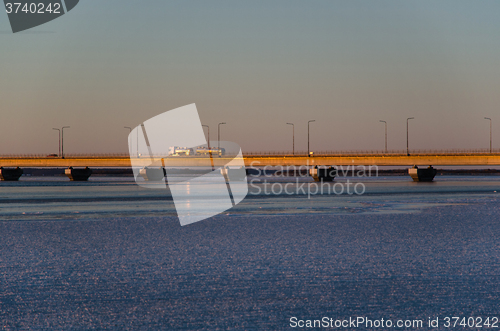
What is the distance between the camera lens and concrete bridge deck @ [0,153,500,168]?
104188 millimetres

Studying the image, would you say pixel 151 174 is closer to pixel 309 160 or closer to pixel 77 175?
pixel 77 175

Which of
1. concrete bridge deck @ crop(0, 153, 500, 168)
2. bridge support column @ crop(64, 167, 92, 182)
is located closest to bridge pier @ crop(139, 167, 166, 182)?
bridge support column @ crop(64, 167, 92, 182)

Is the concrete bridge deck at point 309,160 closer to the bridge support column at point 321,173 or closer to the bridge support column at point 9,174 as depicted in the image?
→ the bridge support column at point 9,174

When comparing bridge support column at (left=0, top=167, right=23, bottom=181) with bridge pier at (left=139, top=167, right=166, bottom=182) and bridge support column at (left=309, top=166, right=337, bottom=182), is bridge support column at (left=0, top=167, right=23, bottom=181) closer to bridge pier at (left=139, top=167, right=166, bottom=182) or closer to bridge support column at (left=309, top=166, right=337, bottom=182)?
bridge pier at (left=139, top=167, right=166, bottom=182)

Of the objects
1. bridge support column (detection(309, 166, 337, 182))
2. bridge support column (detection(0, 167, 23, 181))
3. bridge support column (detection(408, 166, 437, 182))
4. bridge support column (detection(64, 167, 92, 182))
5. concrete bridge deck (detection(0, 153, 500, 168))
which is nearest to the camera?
bridge support column (detection(408, 166, 437, 182))

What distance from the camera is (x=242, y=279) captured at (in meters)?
8.59

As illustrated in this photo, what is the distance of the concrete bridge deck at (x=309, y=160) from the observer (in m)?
104

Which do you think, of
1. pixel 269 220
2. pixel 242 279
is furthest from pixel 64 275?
pixel 269 220

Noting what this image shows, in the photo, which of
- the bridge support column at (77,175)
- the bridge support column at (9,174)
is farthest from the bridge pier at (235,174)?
the bridge support column at (9,174)

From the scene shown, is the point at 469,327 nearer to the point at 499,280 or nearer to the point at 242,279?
the point at 499,280

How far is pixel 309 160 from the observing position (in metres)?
108

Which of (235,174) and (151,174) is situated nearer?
(235,174)

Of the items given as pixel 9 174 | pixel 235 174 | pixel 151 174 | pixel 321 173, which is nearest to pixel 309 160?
pixel 235 174

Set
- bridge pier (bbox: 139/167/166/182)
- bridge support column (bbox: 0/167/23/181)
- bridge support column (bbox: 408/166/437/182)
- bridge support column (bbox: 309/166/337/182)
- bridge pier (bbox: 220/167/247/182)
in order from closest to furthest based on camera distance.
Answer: bridge support column (bbox: 408/166/437/182) → bridge support column (bbox: 309/166/337/182) → bridge pier (bbox: 220/167/247/182) → bridge pier (bbox: 139/167/166/182) → bridge support column (bbox: 0/167/23/181)
